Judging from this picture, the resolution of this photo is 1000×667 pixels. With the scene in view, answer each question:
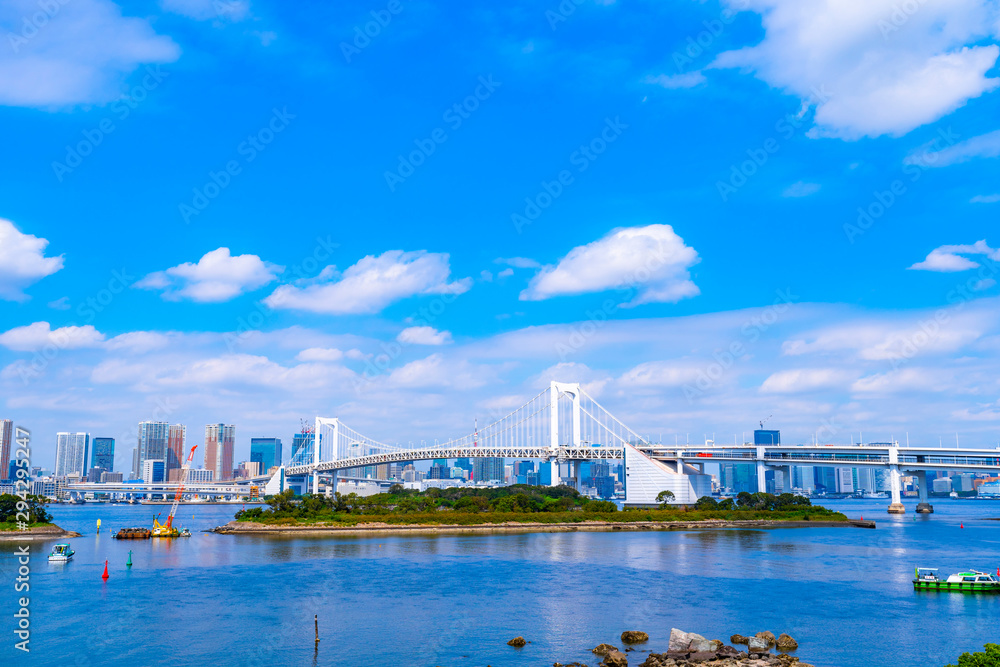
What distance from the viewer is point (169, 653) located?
1848cm

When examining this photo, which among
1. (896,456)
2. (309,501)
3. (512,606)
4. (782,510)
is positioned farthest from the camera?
(896,456)

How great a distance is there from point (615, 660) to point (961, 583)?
18107 millimetres

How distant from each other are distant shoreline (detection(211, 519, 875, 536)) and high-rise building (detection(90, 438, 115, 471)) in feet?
499

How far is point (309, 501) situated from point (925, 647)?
47.6m

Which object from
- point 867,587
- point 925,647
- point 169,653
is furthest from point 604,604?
point 169,653

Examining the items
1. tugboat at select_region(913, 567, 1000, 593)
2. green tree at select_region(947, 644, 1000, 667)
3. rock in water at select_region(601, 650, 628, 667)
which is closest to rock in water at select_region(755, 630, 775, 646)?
rock in water at select_region(601, 650, 628, 667)

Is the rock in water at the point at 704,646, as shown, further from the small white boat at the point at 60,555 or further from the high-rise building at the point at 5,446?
the high-rise building at the point at 5,446

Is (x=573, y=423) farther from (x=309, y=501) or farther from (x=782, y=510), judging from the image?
(x=309, y=501)

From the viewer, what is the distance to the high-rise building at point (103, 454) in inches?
7279

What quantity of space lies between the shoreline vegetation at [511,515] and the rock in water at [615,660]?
124 feet

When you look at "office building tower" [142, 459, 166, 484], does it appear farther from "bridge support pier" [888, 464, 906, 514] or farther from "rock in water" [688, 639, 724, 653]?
"rock in water" [688, 639, 724, 653]

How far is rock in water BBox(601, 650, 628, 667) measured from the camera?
17031 mm

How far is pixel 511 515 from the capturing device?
197ft
